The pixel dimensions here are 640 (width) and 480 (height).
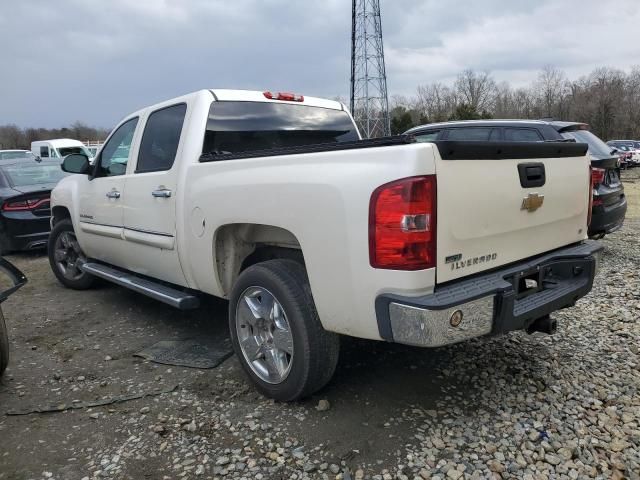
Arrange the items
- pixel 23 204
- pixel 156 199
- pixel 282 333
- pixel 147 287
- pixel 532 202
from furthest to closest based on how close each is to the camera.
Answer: pixel 23 204 < pixel 147 287 < pixel 156 199 < pixel 282 333 < pixel 532 202

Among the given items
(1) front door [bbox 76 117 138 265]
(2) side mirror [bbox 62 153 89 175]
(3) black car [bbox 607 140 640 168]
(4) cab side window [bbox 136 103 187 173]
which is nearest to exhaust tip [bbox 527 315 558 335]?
(4) cab side window [bbox 136 103 187 173]

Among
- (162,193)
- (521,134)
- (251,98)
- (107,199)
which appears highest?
(251,98)

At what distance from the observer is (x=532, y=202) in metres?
2.81

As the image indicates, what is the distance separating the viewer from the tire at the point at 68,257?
223 inches

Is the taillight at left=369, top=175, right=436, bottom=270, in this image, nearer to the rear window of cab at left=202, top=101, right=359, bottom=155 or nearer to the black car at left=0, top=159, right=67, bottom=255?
the rear window of cab at left=202, top=101, right=359, bottom=155

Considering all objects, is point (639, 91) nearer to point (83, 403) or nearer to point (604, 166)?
point (604, 166)

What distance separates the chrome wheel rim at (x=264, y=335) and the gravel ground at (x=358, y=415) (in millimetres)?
223

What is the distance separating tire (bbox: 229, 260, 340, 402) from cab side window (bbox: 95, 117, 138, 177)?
6.93 ft

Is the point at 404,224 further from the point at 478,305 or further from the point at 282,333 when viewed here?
the point at 282,333

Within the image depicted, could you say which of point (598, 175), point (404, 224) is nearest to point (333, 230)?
point (404, 224)

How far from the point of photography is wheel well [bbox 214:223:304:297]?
3176mm

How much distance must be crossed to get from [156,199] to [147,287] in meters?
0.74

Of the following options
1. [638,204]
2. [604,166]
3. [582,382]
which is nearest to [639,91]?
[638,204]

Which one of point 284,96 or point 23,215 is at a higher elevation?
point 284,96
